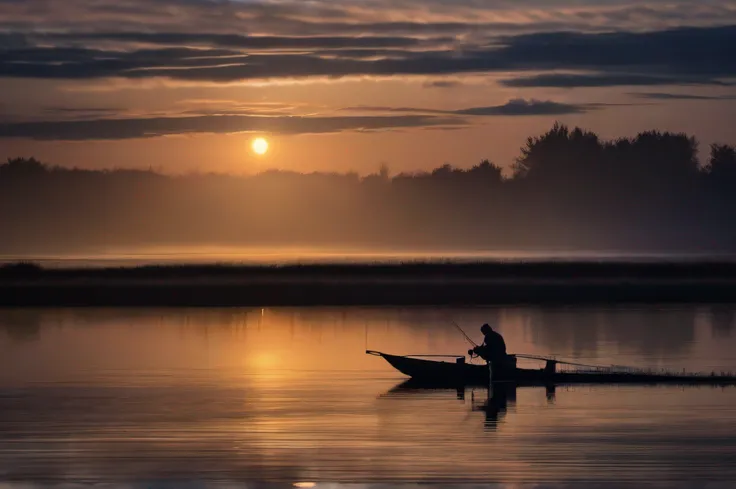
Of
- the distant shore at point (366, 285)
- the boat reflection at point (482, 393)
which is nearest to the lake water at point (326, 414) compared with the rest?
the boat reflection at point (482, 393)

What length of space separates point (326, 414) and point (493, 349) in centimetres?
549

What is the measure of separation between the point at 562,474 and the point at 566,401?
1124 centimetres

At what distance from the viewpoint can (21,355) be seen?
48.1m

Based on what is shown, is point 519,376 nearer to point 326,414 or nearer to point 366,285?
point 326,414

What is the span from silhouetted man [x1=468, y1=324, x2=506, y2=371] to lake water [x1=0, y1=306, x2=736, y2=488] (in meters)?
0.93

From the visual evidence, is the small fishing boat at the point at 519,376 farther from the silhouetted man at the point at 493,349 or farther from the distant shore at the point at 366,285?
the distant shore at the point at 366,285

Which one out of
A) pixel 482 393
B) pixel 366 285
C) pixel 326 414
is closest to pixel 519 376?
→ pixel 482 393

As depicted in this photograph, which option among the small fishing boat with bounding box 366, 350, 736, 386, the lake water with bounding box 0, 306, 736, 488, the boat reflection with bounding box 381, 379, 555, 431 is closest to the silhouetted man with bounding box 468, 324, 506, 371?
the small fishing boat with bounding box 366, 350, 736, 386

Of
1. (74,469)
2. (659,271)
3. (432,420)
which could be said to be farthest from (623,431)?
(659,271)

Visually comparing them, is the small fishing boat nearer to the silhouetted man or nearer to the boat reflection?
the boat reflection

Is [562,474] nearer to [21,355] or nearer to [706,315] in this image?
[21,355]

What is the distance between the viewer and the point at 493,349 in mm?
35875

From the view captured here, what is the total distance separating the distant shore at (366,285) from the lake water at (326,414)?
2195 cm

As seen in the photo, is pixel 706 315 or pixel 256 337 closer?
pixel 256 337
